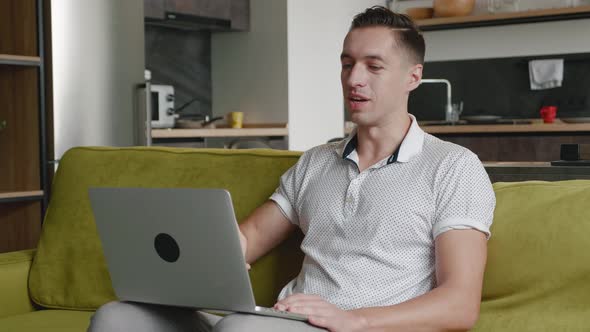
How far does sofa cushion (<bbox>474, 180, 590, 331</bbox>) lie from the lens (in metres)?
1.85

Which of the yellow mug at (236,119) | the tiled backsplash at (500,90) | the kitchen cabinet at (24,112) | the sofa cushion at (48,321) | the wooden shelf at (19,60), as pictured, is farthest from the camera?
the tiled backsplash at (500,90)

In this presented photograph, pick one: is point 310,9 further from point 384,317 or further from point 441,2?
point 384,317

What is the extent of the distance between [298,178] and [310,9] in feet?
14.4

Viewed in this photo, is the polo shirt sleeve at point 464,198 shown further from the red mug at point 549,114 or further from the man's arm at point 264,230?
the red mug at point 549,114

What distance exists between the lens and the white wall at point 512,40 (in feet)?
22.5

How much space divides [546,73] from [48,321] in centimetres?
531

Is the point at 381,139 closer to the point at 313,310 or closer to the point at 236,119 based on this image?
the point at 313,310

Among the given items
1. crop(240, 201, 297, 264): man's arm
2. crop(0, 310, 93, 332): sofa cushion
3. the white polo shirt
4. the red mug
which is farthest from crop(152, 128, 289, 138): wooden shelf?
the white polo shirt

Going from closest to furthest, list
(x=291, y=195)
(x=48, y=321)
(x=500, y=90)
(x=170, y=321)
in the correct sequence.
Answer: (x=170, y=321), (x=291, y=195), (x=48, y=321), (x=500, y=90)

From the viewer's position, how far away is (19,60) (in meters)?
3.90

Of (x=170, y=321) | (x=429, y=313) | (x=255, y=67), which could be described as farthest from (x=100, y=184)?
(x=255, y=67)

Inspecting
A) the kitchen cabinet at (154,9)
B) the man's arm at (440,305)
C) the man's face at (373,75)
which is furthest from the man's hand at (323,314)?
the kitchen cabinet at (154,9)

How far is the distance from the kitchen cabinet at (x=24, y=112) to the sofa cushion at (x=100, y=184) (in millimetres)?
1400

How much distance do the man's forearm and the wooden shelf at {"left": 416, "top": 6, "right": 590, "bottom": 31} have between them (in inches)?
205
